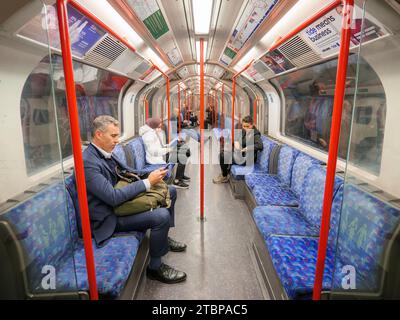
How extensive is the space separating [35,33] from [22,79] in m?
0.41

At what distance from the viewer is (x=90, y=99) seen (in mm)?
4648

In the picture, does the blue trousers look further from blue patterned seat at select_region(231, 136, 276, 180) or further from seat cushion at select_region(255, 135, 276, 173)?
seat cushion at select_region(255, 135, 276, 173)

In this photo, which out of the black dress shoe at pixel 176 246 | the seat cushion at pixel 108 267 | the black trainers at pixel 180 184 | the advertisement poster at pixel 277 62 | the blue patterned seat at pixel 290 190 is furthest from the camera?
the black trainers at pixel 180 184

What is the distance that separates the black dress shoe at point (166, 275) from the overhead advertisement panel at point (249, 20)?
292 cm

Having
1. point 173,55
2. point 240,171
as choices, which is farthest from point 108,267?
point 173,55

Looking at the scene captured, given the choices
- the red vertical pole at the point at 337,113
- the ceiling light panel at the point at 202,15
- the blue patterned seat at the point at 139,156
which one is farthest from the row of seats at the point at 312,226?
the ceiling light panel at the point at 202,15

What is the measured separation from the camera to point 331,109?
398 cm

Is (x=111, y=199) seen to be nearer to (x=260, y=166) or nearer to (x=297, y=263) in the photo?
(x=297, y=263)

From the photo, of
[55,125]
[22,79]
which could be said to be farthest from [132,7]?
[55,125]

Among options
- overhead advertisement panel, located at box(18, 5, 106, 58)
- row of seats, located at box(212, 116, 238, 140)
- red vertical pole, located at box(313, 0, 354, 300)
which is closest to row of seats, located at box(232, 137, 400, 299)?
red vertical pole, located at box(313, 0, 354, 300)

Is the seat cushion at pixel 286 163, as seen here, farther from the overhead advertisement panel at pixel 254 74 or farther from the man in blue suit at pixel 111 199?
the man in blue suit at pixel 111 199

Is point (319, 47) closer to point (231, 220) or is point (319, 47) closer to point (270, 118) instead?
point (231, 220)

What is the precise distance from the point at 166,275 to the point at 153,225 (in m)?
0.54

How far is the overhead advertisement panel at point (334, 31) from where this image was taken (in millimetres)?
1389
